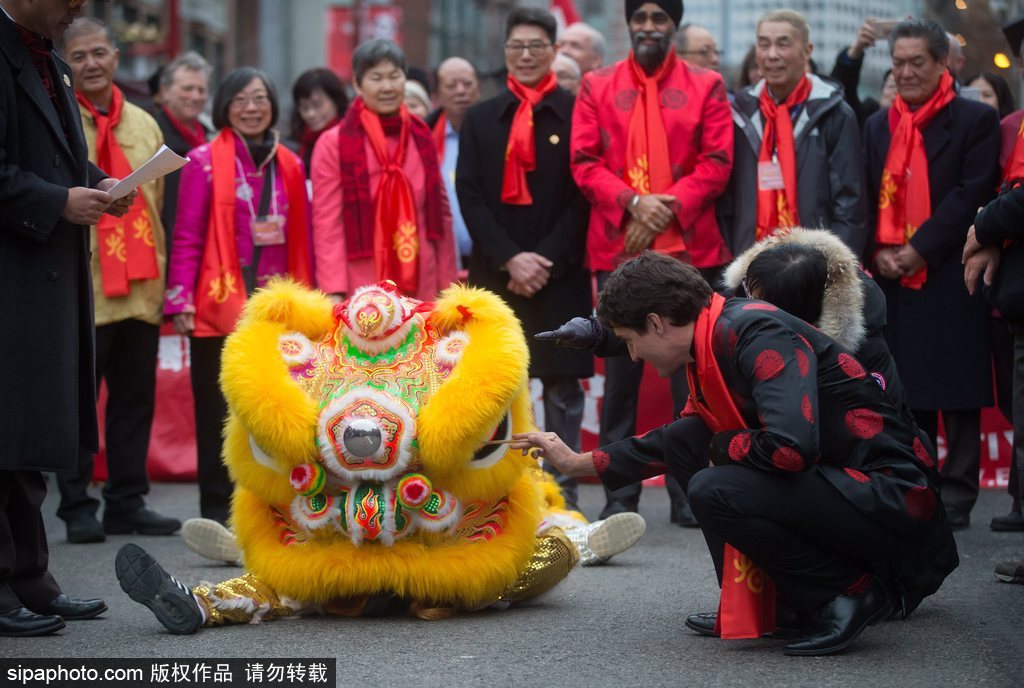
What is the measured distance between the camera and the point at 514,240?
669 centimetres

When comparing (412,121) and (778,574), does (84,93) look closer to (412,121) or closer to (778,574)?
(412,121)

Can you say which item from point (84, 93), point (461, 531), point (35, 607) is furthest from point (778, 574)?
point (84, 93)

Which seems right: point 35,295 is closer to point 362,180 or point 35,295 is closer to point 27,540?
point 27,540

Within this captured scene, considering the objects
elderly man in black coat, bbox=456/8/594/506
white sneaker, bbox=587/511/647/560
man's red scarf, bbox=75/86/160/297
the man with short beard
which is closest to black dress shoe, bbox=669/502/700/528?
the man with short beard

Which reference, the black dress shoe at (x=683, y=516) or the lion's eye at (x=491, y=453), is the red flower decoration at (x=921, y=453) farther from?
the black dress shoe at (x=683, y=516)

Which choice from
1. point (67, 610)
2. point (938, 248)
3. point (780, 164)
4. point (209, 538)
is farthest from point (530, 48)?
point (67, 610)

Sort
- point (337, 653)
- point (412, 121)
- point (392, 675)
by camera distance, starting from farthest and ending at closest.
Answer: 1. point (412, 121)
2. point (337, 653)
3. point (392, 675)

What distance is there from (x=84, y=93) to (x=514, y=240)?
2061 millimetres

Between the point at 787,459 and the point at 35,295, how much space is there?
7.58 feet

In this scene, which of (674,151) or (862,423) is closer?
(862,423)

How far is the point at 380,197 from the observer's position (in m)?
6.71

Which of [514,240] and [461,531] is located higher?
[514,240]

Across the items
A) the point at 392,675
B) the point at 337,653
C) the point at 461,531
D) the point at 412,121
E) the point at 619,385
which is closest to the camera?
the point at 392,675

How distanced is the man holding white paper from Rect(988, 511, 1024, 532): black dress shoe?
3.64 m
